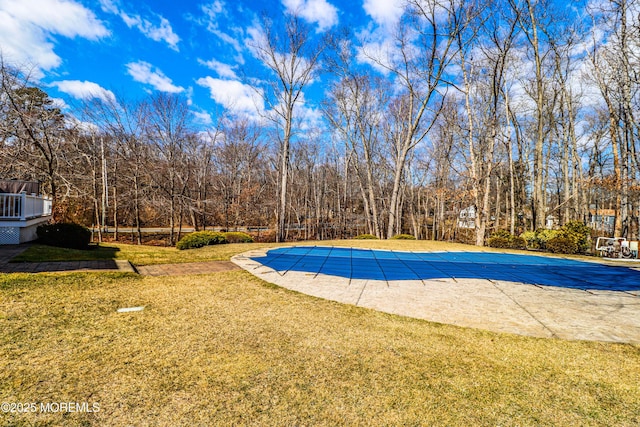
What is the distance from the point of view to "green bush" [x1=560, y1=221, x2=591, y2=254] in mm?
10945

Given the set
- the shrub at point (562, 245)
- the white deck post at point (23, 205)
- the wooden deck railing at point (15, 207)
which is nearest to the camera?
the wooden deck railing at point (15, 207)

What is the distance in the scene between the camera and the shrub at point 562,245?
1068cm

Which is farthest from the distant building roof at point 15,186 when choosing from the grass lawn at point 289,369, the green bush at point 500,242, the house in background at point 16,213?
the green bush at point 500,242

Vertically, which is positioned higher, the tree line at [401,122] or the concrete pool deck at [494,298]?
the tree line at [401,122]

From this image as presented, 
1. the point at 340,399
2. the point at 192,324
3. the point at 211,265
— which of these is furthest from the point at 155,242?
the point at 340,399

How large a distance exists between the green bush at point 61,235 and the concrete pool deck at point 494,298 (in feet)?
Result: 17.3

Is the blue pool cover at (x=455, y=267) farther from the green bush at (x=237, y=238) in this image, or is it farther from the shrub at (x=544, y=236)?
the green bush at (x=237, y=238)

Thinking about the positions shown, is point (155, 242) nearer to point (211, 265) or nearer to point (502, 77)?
point (211, 265)

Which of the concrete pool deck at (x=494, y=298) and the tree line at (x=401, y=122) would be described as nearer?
the concrete pool deck at (x=494, y=298)

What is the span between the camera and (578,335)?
332cm

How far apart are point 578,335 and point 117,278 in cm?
648

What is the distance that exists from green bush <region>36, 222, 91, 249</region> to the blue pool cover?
5253 mm

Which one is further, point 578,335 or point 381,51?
point 381,51

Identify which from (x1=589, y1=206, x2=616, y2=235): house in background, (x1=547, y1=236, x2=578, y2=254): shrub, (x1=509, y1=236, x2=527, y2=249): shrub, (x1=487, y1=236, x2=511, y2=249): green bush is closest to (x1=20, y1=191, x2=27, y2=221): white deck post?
(x1=487, y1=236, x2=511, y2=249): green bush
